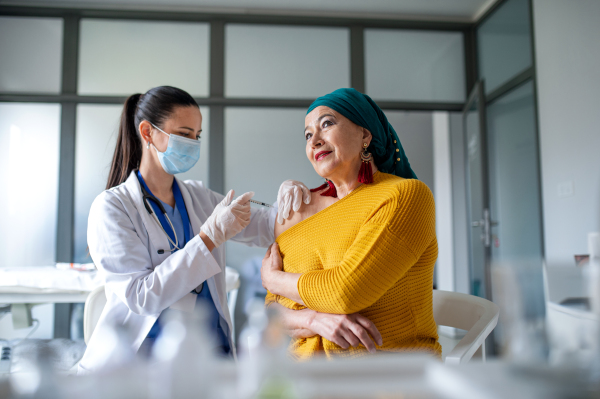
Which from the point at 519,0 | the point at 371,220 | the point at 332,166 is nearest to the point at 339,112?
the point at 332,166

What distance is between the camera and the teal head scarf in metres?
1.29

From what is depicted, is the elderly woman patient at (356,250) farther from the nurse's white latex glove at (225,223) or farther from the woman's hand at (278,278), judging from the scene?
the nurse's white latex glove at (225,223)

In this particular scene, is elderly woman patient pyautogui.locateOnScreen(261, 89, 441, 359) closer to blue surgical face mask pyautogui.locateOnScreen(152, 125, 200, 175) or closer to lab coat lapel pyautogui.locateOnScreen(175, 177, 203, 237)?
lab coat lapel pyautogui.locateOnScreen(175, 177, 203, 237)

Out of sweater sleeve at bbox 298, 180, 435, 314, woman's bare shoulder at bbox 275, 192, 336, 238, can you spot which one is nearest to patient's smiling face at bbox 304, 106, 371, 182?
woman's bare shoulder at bbox 275, 192, 336, 238

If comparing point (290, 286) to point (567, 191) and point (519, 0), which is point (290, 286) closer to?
point (567, 191)

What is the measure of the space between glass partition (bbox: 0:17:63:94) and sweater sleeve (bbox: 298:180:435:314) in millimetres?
3398

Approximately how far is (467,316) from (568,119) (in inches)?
77.7

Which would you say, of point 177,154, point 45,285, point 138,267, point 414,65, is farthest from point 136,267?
point 414,65

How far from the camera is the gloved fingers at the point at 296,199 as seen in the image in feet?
4.54

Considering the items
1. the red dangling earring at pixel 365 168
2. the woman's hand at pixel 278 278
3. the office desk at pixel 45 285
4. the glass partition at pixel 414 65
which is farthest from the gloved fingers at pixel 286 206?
the glass partition at pixel 414 65

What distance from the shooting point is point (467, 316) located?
50.8 inches

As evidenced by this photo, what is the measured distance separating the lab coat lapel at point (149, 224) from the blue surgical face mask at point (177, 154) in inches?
5.3

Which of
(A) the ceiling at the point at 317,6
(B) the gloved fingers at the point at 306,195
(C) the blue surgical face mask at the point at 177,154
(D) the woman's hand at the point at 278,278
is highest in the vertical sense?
(A) the ceiling at the point at 317,6

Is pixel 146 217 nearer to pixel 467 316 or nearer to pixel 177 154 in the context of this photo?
pixel 177 154
